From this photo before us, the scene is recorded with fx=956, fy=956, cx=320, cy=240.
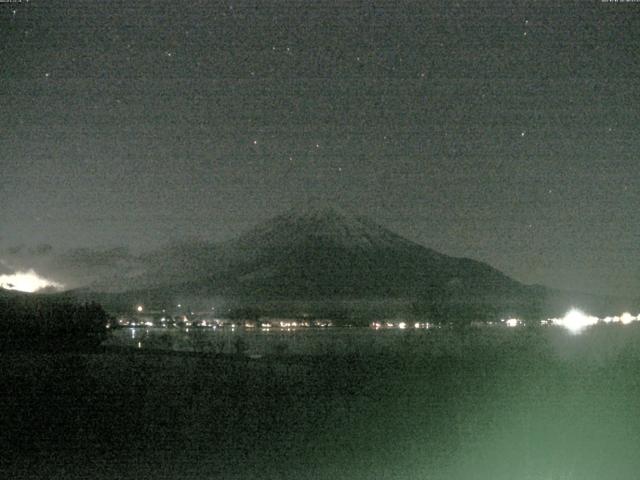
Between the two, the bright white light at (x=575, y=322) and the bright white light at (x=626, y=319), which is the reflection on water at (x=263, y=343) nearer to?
the bright white light at (x=575, y=322)

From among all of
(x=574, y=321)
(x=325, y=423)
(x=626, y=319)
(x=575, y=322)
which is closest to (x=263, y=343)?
(x=325, y=423)

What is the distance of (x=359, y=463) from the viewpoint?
43.8ft

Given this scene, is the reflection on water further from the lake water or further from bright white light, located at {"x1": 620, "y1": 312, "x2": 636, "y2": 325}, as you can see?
bright white light, located at {"x1": 620, "y1": 312, "x2": 636, "y2": 325}

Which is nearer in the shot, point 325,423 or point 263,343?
point 325,423

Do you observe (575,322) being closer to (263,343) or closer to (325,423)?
(263,343)

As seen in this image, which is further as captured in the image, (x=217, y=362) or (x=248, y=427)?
(x=217, y=362)

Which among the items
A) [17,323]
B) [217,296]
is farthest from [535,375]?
[217,296]

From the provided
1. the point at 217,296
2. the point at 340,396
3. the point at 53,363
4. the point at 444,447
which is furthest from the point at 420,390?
the point at 217,296

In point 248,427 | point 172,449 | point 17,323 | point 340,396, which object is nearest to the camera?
point 172,449

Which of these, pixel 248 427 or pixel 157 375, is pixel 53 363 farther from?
pixel 248 427

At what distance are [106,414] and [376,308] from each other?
502 ft

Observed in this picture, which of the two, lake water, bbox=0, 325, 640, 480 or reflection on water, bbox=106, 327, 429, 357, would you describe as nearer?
lake water, bbox=0, 325, 640, 480

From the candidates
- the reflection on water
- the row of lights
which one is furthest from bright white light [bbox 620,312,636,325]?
the reflection on water

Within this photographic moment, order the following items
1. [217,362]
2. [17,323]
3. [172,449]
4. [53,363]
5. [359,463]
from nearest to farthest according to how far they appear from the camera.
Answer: [359,463] → [172,449] → [53,363] → [217,362] → [17,323]
